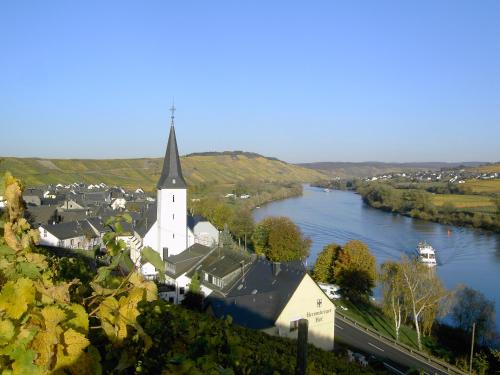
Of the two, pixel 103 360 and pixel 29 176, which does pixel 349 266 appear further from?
pixel 29 176

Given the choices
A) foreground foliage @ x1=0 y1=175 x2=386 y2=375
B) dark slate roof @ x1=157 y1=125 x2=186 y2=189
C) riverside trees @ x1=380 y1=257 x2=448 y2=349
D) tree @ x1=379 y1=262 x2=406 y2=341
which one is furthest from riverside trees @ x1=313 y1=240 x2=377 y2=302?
foreground foliage @ x1=0 y1=175 x2=386 y2=375

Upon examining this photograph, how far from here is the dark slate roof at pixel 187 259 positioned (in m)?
24.5

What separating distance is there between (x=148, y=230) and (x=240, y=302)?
14125 mm

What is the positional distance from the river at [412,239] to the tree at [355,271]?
4.73m

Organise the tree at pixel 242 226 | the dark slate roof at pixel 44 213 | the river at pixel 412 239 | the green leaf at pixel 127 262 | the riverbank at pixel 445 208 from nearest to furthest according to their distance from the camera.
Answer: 1. the green leaf at pixel 127 262
2. the river at pixel 412 239
3. the dark slate roof at pixel 44 213
4. the tree at pixel 242 226
5. the riverbank at pixel 445 208

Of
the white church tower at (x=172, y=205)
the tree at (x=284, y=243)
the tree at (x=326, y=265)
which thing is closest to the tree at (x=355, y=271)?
the tree at (x=326, y=265)

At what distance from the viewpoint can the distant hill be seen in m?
97.7

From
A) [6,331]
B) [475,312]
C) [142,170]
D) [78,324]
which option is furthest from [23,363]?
[142,170]

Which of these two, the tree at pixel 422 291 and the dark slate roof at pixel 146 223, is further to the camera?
the dark slate roof at pixel 146 223

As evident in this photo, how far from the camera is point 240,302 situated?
56.3ft

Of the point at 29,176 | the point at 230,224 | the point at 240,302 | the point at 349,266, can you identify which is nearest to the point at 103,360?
the point at 240,302

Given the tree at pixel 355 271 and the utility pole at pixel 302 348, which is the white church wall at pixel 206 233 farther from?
the utility pole at pixel 302 348

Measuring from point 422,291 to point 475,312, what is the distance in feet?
8.20

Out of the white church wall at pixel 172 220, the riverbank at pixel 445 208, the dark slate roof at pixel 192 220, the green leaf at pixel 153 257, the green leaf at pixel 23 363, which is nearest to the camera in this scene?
the green leaf at pixel 23 363
